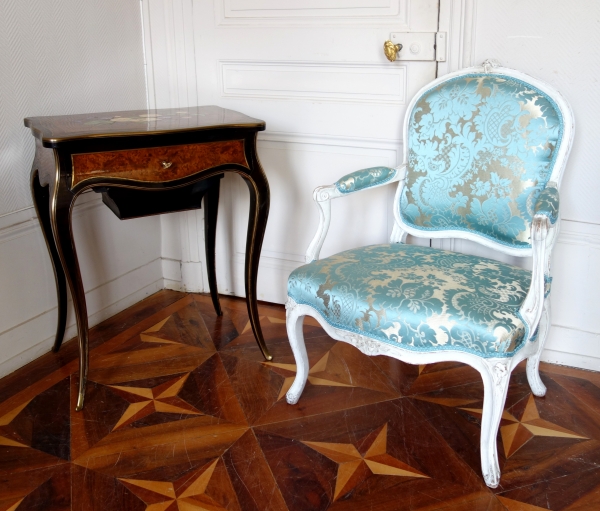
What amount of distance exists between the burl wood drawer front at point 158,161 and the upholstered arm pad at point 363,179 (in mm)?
336

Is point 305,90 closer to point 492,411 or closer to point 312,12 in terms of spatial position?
point 312,12

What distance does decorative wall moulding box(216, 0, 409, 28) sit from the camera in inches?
84.3

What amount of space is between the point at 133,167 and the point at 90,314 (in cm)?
90

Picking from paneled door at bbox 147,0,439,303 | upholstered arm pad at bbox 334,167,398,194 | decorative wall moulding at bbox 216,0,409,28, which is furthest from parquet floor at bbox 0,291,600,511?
decorative wall moulding at bbox 216,0,409,28

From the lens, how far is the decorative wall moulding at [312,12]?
214cm

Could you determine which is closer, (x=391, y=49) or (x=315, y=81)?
(x=391, y=49)

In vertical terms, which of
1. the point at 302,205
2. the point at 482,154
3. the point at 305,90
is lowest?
the point at 302,205

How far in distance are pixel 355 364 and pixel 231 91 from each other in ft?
3.86

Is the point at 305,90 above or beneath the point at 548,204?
above

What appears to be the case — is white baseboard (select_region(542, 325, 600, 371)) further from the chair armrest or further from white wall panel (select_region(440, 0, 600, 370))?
the chair armrest

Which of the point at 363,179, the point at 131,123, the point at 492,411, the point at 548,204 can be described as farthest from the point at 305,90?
the point at 492,411

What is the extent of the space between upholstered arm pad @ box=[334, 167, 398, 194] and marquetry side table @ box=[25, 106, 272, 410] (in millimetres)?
301

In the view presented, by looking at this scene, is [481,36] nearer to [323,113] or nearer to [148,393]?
[323,113]

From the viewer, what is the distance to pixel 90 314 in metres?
2.47
